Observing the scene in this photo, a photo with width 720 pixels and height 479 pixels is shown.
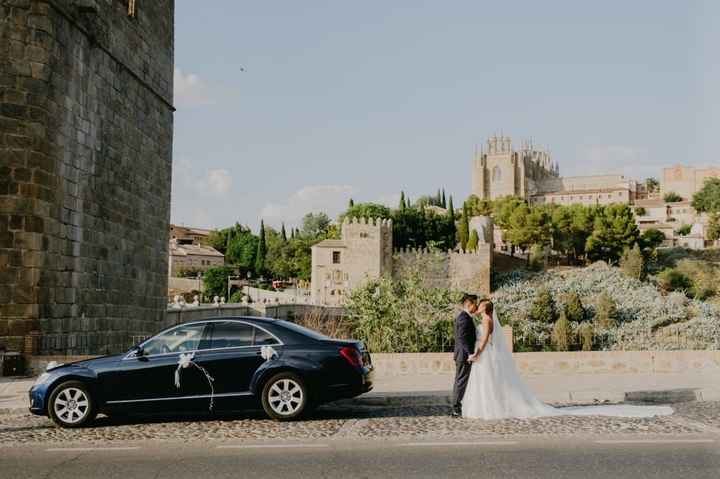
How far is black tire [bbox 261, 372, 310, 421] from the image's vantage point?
346 inches

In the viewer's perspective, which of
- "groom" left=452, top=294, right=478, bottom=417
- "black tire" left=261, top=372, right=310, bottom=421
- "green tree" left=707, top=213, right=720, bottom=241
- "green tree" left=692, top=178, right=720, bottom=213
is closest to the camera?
"black tire" left=261, top=372, right=310, bottom=421

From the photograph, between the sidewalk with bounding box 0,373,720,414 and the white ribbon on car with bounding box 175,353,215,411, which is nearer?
the white ribbon on car with bounding box 175,353,215,411

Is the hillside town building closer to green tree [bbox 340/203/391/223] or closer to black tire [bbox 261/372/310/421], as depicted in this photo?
green tree [bbox 340/203/391/223]

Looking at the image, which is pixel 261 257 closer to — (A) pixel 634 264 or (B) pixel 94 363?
(A) pixel 634 264

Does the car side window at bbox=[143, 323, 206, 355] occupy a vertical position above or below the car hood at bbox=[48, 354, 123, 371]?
above

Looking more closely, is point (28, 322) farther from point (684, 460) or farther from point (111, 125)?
point (684, 460)

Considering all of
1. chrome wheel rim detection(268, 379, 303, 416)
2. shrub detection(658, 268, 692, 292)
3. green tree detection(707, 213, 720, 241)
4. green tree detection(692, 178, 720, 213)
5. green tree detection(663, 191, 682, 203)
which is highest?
green tree detection(663, 191, 682, 203)

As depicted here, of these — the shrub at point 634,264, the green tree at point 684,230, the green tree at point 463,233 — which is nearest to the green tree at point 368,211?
the green tree at point 463,233

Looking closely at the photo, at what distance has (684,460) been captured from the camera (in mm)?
6574

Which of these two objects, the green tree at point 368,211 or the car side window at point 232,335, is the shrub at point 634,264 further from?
the car side window at point 232,335

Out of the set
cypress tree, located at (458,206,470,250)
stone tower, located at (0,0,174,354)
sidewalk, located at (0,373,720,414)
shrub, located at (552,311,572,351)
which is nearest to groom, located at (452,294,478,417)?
sidewalk, located at (0,373,720,414)

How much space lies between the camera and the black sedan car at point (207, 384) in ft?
28.9

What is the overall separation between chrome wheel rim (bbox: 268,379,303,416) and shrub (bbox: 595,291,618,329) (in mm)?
43482

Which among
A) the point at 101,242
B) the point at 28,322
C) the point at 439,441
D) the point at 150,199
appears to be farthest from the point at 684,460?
the point at 150,199
